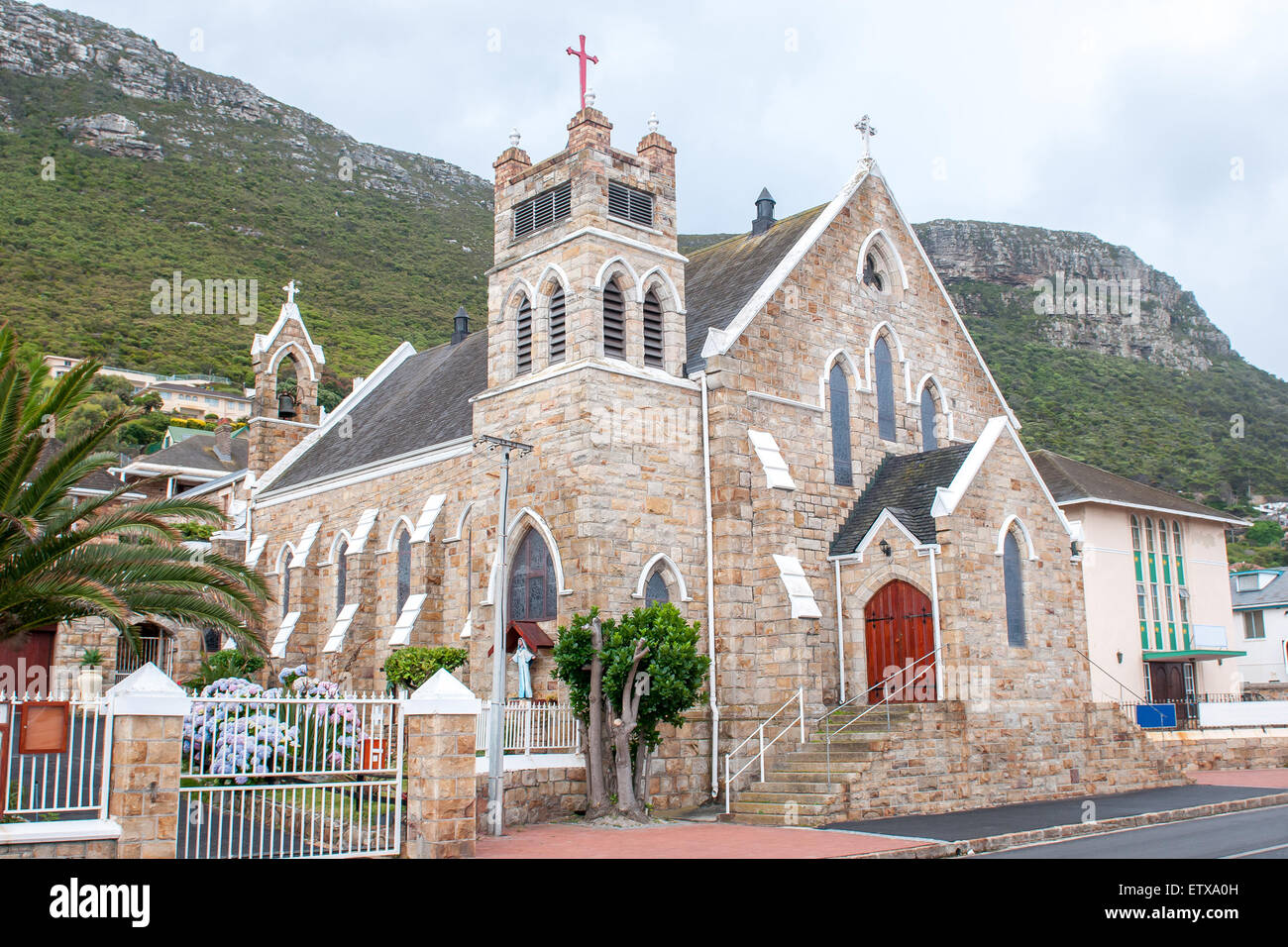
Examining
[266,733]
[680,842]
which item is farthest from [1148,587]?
[266,733]

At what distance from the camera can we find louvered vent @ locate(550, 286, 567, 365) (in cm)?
2234

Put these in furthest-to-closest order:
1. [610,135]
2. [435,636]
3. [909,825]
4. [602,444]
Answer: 1. [435,636]
2. [610,135]
3. [602,444]
4. [909,825]

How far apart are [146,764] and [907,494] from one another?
1530 centimetres

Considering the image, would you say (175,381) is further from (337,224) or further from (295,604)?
(295,604)

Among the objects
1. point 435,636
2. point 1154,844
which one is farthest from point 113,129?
point 1154,844

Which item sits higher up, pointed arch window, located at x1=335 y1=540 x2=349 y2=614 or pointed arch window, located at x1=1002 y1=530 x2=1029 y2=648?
pointed arch window, located at x1=335 y1=540 x2=349 y2=614

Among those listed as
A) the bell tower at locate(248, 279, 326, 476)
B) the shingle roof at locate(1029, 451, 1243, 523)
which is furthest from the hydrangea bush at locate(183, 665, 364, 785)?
the shingle roof at locate(1029, 451, 1243, 523)

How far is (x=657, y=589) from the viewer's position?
21219 millimetres

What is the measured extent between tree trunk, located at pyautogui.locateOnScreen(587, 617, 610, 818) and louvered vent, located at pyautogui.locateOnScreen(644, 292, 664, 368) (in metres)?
6.21

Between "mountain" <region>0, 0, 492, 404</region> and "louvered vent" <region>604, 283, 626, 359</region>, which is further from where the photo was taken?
"mountain" <region>0, 0, 492, 404</region>

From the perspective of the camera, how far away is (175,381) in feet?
295

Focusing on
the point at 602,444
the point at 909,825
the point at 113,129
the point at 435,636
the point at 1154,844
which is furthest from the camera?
the point at 113,129

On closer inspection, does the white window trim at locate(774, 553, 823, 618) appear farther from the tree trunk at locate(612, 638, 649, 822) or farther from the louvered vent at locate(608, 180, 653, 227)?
the louvered vent at locate(608, 180, 653, 227)

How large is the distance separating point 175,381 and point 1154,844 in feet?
286
